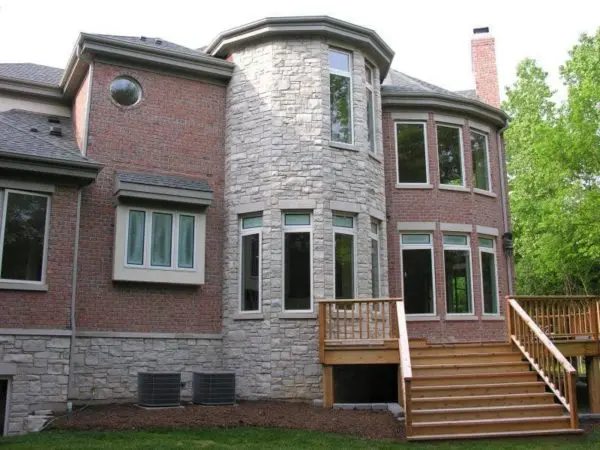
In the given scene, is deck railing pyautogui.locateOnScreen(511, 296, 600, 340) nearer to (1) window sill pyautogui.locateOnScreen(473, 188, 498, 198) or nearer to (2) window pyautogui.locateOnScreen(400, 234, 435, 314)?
(2) window pyautogui.locateOnScreen(400, 234, 435, 314)

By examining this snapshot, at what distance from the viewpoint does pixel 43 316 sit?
32.3 ft

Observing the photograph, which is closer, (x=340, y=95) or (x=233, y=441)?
(x=233, y=441)

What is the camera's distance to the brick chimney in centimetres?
1697

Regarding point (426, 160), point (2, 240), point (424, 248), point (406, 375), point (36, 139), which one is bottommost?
point (406, 375)

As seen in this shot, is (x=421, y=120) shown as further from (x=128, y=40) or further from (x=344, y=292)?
(x=128, y=40)

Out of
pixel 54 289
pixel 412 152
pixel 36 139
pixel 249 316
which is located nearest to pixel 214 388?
pixel 249 316

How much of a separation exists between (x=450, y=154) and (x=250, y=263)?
5833 millimetres

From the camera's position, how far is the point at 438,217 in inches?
551

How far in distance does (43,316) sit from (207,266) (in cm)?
317

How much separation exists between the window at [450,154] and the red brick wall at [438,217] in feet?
0.48

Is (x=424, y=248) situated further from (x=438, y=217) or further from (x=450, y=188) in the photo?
(x=450, y=188)

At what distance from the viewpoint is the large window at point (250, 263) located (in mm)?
11609

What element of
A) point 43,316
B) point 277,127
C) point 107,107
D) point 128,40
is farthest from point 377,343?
point 128,40

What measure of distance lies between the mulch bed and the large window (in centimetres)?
223
